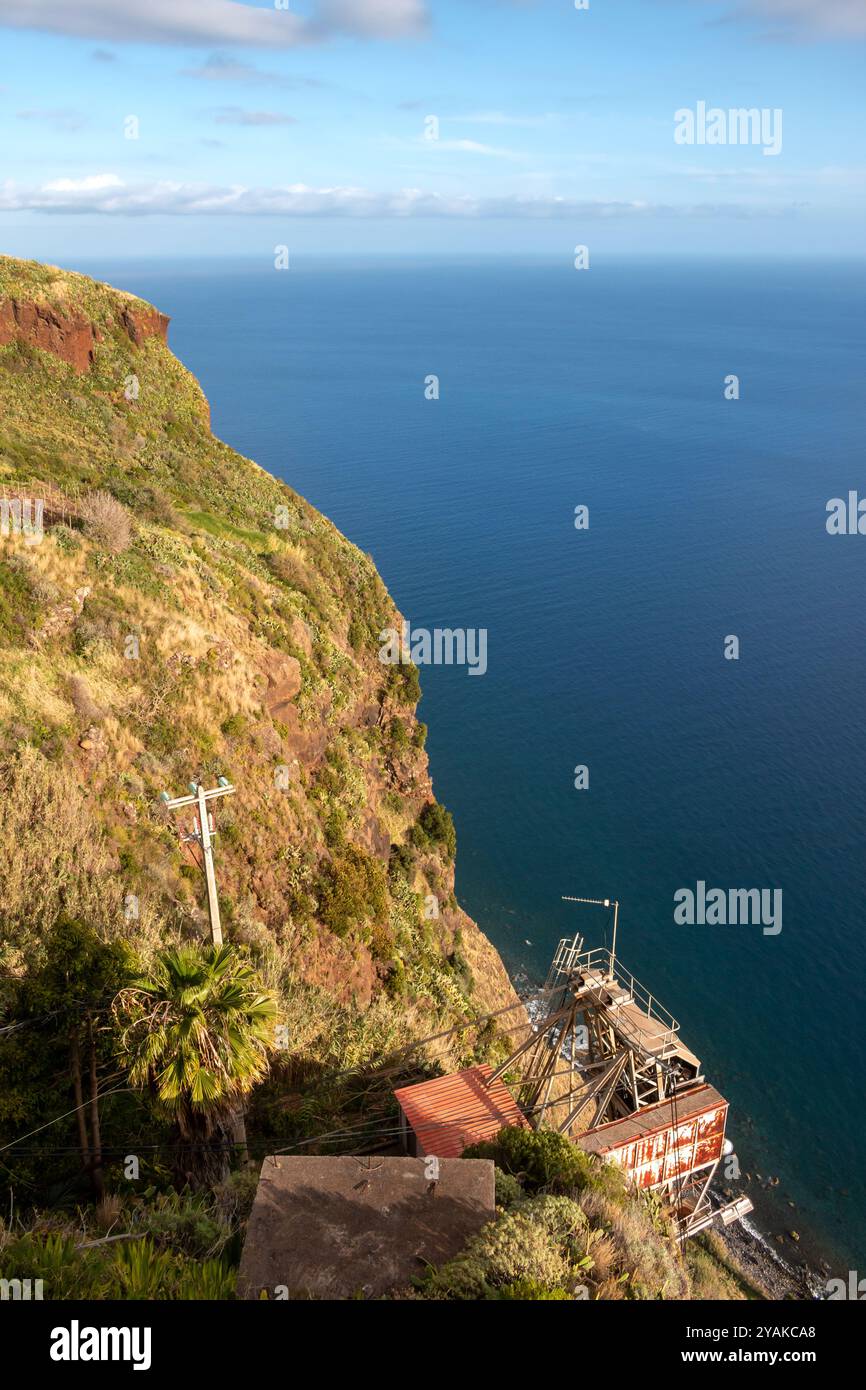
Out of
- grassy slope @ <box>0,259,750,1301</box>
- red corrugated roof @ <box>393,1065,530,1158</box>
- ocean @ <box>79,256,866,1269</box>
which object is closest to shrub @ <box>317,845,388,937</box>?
grassy slope @ <box>0,259,750,1301</box>

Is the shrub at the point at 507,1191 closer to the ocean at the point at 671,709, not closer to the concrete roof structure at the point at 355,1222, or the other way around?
the concrete roof structure at the point at 355,1222

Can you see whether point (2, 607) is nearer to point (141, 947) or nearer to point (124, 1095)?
point (141, 947)

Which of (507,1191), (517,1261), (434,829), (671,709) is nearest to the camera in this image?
(517,1261)

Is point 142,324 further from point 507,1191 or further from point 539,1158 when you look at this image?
point 507,1191

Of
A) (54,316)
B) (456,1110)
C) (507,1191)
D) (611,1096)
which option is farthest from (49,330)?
→ (507,1191)

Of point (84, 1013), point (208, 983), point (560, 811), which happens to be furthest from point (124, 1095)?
point (560, 811)

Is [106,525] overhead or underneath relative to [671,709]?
overhead
